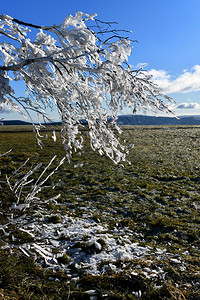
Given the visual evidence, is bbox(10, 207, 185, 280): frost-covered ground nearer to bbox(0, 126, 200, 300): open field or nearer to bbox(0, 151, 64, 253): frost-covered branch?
bbox(0, 126, 200, 300): open field

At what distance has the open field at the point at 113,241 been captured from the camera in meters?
3.68

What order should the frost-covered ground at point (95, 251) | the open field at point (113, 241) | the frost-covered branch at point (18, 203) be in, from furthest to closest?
the frost-covered ground at point (95, 251), the open field at point (113, 241), the frost-covered branch at point (18, 203)

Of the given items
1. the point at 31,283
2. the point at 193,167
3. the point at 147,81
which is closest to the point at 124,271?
the point at 31,283

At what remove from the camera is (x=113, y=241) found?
556cm

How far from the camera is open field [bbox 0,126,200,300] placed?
3.68 meters

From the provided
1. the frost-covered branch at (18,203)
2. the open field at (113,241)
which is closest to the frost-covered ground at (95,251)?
the open field at (113,241)

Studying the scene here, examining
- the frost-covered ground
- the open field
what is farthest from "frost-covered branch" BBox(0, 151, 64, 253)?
the frost-covered ground

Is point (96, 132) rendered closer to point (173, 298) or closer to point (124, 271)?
point (124, 271)

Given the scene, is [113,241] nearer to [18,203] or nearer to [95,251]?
[95,251]

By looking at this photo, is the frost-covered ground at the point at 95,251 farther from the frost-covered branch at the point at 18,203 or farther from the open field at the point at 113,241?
the frost-covered branch at the point at 18,203

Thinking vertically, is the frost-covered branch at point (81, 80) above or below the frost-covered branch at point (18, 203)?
above

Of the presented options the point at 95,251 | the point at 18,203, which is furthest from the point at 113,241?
the point at 18,203

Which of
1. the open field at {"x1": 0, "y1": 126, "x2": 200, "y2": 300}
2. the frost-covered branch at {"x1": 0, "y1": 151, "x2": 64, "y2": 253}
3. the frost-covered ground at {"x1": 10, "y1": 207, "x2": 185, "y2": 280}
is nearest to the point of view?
the frost-covered branch at {"x1": 0, "y1": 151, "x2": 64, "y2": 253}

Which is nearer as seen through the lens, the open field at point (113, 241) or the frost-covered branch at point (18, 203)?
the frost-covered branch at point (18, 203)
